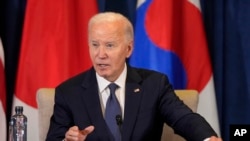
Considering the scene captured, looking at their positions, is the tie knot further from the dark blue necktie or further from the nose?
the nose

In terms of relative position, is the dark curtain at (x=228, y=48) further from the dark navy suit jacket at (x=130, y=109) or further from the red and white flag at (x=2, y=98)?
the dark navy suit jacket at (x=130, y=109)

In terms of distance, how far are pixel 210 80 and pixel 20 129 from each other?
1577 mm

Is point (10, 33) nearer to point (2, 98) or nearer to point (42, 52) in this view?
point (42, 52)

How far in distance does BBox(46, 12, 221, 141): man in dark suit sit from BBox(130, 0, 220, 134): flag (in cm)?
77

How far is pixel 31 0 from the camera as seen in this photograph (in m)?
3.14

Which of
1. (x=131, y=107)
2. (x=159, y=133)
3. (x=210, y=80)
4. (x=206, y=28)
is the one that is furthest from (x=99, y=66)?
(x=206, y=28)

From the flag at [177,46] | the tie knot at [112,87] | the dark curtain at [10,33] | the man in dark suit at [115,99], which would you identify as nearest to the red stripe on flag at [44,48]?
the dark curtain at [10,33]

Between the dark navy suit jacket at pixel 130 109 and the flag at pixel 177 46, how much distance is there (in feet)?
2.54

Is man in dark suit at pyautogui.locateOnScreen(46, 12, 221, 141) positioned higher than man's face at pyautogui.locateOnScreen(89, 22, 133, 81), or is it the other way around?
man's face at pyautogui.locateOnScreen(89, 22, 133, 81)

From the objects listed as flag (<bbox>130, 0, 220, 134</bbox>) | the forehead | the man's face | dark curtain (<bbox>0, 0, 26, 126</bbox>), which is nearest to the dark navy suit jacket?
the man's face

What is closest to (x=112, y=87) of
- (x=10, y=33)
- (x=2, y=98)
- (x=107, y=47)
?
(x=107, y=47)

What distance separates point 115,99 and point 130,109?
0.08 meters

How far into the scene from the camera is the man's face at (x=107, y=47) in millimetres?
2213

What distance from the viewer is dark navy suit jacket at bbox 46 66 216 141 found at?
2.21 m
